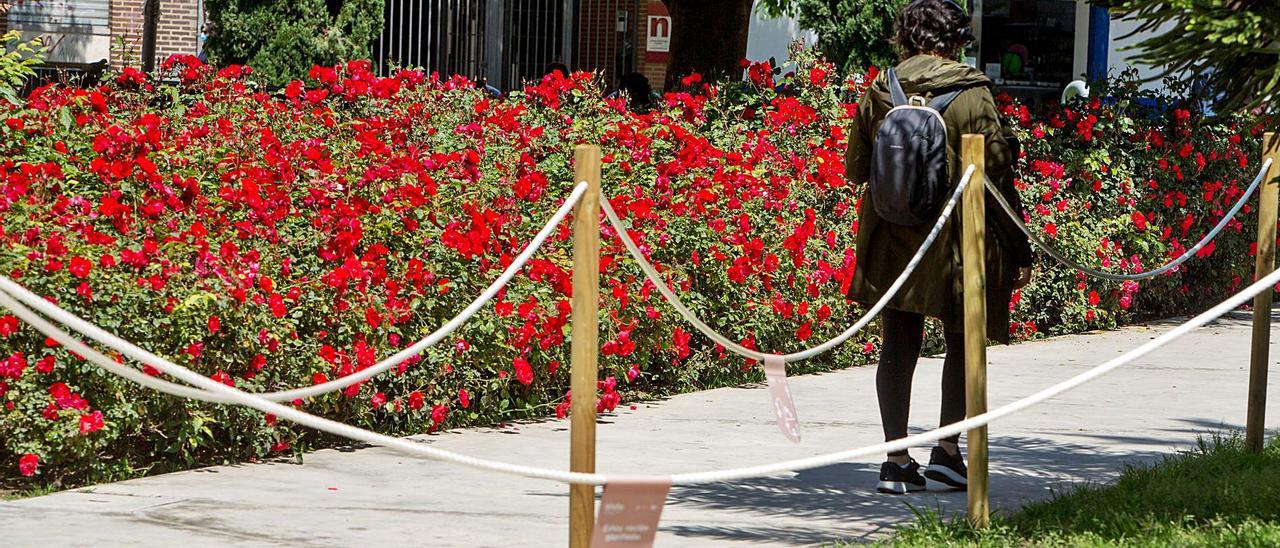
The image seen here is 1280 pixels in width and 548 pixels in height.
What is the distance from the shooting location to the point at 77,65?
24781 mm

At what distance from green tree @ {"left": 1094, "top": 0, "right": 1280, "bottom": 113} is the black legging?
4.30 feet

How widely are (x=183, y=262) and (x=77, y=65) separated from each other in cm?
1994

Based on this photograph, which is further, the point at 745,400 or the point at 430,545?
the point at 745,400

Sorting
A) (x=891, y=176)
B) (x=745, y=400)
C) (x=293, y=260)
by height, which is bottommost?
(x=745, y=400)

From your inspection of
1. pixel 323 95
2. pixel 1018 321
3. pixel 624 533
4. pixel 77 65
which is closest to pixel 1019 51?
pixel 77 65

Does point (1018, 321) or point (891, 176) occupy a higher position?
point (891, 176)

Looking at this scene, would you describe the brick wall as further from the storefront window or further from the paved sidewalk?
the paved sidewalk

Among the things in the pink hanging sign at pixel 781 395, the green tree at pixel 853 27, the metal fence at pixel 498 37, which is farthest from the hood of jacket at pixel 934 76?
the green tree at pixel 853 27

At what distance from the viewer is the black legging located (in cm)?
596

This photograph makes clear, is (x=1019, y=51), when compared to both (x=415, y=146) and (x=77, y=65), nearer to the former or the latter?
(x=77, y=65)

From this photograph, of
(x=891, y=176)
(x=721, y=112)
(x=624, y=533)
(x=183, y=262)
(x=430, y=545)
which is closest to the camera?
(x=624, y=533)

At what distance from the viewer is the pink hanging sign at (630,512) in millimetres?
3547

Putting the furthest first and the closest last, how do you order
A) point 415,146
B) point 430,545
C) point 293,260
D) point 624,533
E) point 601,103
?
point 601,103 → point 415,146 → point 293,260 → point 430,545 → point 624,533

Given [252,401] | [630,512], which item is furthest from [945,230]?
[252,401]
